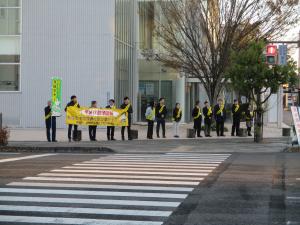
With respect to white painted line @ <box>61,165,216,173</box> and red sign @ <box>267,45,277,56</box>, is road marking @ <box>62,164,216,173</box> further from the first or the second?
red sign @ <box>267,45,277,56</box>

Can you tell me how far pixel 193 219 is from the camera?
8.53 metres

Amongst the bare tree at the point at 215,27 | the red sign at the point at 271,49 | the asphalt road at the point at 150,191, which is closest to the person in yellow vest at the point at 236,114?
the bare tree at the point at 215,27

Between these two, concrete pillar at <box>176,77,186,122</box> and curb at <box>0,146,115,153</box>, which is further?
concrete pillar at <box>176,77,186,122</box>

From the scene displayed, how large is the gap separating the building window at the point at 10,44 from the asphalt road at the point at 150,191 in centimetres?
1767

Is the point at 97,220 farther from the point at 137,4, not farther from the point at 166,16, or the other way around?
the point at 137,4

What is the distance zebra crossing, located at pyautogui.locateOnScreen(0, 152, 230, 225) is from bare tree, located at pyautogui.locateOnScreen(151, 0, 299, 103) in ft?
54.3

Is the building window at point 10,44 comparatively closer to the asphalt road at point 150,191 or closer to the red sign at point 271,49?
the red sign at point 271,49

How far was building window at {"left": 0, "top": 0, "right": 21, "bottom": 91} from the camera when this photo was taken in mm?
35062

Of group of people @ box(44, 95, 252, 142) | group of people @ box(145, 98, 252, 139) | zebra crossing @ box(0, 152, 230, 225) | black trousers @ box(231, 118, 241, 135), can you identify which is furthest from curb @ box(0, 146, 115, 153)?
black trousers @ box(231, 118, 241, 135)

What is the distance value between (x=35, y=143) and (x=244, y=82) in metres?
8.39

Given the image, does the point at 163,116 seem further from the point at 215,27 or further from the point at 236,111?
the point at 215,27

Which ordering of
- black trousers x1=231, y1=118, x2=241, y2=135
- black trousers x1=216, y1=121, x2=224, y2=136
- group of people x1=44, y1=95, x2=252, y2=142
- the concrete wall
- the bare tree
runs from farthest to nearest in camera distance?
the concrete wall
the bare tree
black trousers x1=231, y1=118, x2=241, y2=135
black trousers x1=216, y1=121, x2=224, y2=136
group of people x1=44, y1=95, x2=252, y2=142

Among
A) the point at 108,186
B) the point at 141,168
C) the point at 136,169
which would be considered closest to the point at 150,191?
the point at 108,186

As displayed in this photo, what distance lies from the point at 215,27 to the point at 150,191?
22.5 m
